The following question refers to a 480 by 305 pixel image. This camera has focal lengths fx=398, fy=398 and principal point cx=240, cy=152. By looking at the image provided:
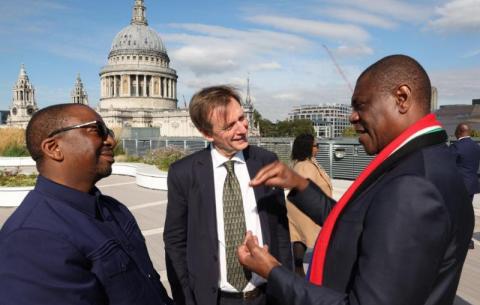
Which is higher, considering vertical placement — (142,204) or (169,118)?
(169,118)

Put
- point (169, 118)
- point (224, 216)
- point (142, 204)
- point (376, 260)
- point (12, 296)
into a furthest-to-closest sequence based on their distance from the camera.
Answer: point (169, 118)
point (142, 204)
point (224, 216)
point (12, 296)
point (376, 260)

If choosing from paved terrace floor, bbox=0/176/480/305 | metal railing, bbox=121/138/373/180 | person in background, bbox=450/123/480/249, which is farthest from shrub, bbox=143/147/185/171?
person in background, bbox=450/123/480/249

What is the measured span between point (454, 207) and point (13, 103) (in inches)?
4640

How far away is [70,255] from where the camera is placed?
178cm

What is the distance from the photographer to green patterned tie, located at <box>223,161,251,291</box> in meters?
3.01

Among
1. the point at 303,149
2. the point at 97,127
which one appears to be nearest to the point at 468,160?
the point at 303,149

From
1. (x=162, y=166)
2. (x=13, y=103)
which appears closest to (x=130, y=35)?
(x=13, y=103)

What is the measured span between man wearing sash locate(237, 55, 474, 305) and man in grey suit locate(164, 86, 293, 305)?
109 centimetres

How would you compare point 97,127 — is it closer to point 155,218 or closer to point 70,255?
point 70,255

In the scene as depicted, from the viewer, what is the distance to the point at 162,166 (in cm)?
1772

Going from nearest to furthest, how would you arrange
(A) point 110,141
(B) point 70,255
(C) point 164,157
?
(B) point 70,255
(A) point 110,141
(C) point 164,157

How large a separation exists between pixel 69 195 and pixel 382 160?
1.54 metres

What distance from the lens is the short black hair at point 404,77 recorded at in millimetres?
1713

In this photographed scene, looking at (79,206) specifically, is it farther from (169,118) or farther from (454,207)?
(169,118)
